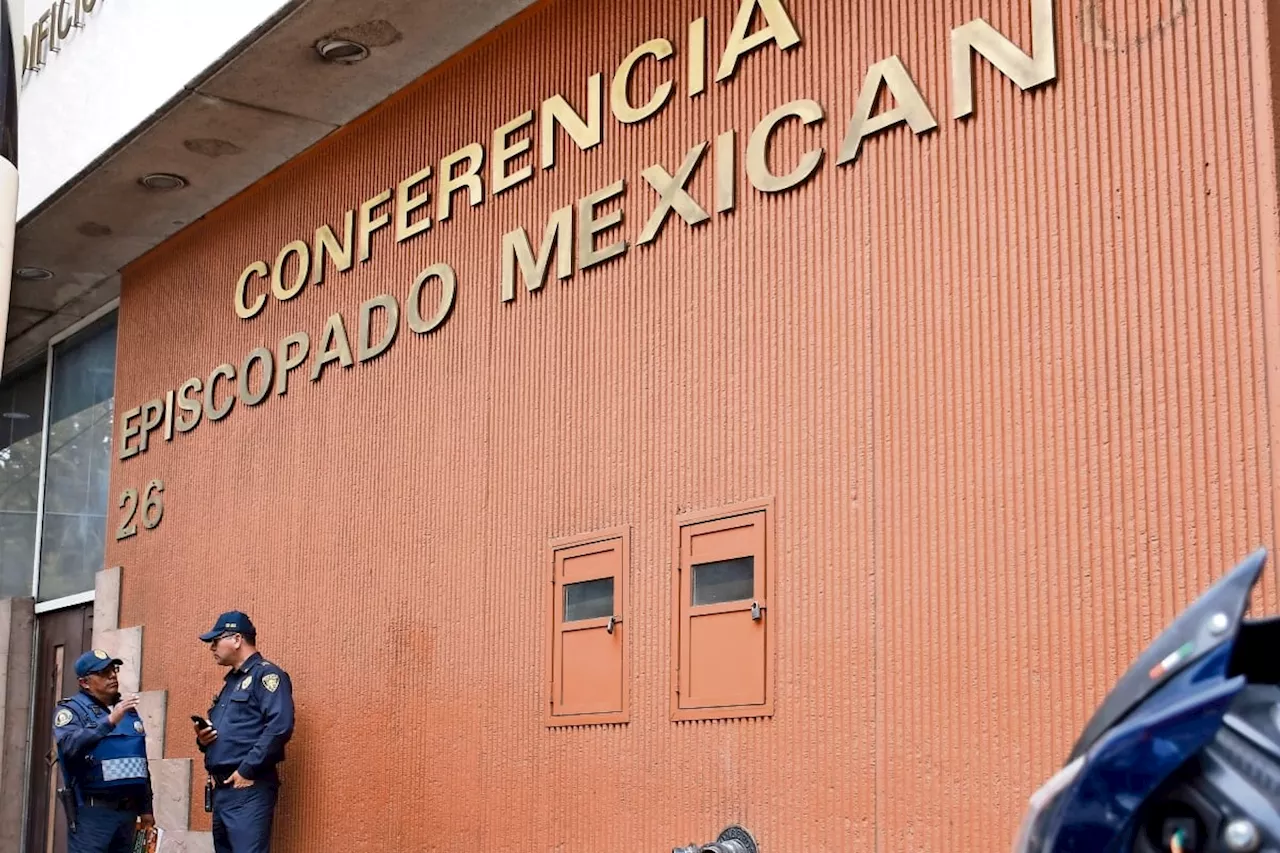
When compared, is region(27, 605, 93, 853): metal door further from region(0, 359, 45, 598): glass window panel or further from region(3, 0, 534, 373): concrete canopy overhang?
region(3, 0, 534, 373): concrete canopy overhang

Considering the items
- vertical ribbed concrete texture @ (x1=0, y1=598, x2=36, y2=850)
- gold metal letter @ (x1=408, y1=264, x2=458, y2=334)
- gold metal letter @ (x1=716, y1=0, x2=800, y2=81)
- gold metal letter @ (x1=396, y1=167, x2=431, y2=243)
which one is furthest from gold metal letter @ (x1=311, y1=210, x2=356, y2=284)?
vertical ribbed concrete texture @ (x1=0, y1=598, x2=36, y2=850)

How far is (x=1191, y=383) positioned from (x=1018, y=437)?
663 mm

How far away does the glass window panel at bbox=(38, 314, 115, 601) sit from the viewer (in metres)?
13.1

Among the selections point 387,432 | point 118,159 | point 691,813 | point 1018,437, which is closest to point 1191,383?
point 1018,437

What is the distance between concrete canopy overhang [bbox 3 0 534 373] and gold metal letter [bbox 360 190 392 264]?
60cm

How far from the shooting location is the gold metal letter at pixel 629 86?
7.39m

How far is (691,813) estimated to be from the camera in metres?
6.56

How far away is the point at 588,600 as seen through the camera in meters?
7.34

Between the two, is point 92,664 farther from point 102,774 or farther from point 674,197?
point 674,197

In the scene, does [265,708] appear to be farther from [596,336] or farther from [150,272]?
[150,272]

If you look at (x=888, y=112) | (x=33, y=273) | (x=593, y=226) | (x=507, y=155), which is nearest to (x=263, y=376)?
(x=507, y=155)

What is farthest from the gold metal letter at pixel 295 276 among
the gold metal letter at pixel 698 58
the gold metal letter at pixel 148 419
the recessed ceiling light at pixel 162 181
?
the gold metal letter at pixel 698 58

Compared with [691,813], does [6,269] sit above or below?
above

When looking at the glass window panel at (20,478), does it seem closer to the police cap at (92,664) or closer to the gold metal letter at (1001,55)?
the police cap at (92,664)
